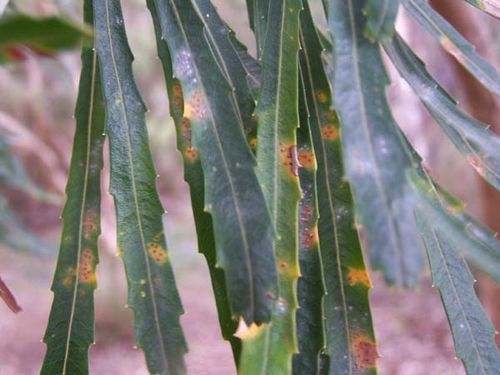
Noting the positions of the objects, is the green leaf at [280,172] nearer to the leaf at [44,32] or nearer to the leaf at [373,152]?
the leaf at [373,152]

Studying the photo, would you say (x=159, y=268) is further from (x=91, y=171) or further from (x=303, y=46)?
(x=303, y=46)

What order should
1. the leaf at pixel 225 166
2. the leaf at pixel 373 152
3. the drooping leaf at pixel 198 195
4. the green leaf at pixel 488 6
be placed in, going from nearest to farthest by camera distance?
the leaf at pixel 373 152 → the leaf at pixel 225 166 → the drooping leaf at pixel 198 195 → the green leaf at pixel 488 6

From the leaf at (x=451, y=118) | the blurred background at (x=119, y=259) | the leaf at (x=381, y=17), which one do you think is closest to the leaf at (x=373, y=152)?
the leaf at (x=381, y=17)

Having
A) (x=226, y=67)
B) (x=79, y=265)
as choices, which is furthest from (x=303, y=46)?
(x=79, y=265)

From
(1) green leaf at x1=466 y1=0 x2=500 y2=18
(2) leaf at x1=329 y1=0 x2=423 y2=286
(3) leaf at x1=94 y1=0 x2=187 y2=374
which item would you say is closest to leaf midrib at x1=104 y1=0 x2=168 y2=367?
(3) leaf at x1=94 y1=0 x2=187 y2=374

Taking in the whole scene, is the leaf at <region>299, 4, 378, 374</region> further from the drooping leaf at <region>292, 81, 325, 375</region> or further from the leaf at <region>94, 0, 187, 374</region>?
the leaf at <region>94, 0, 187, 374</region>
